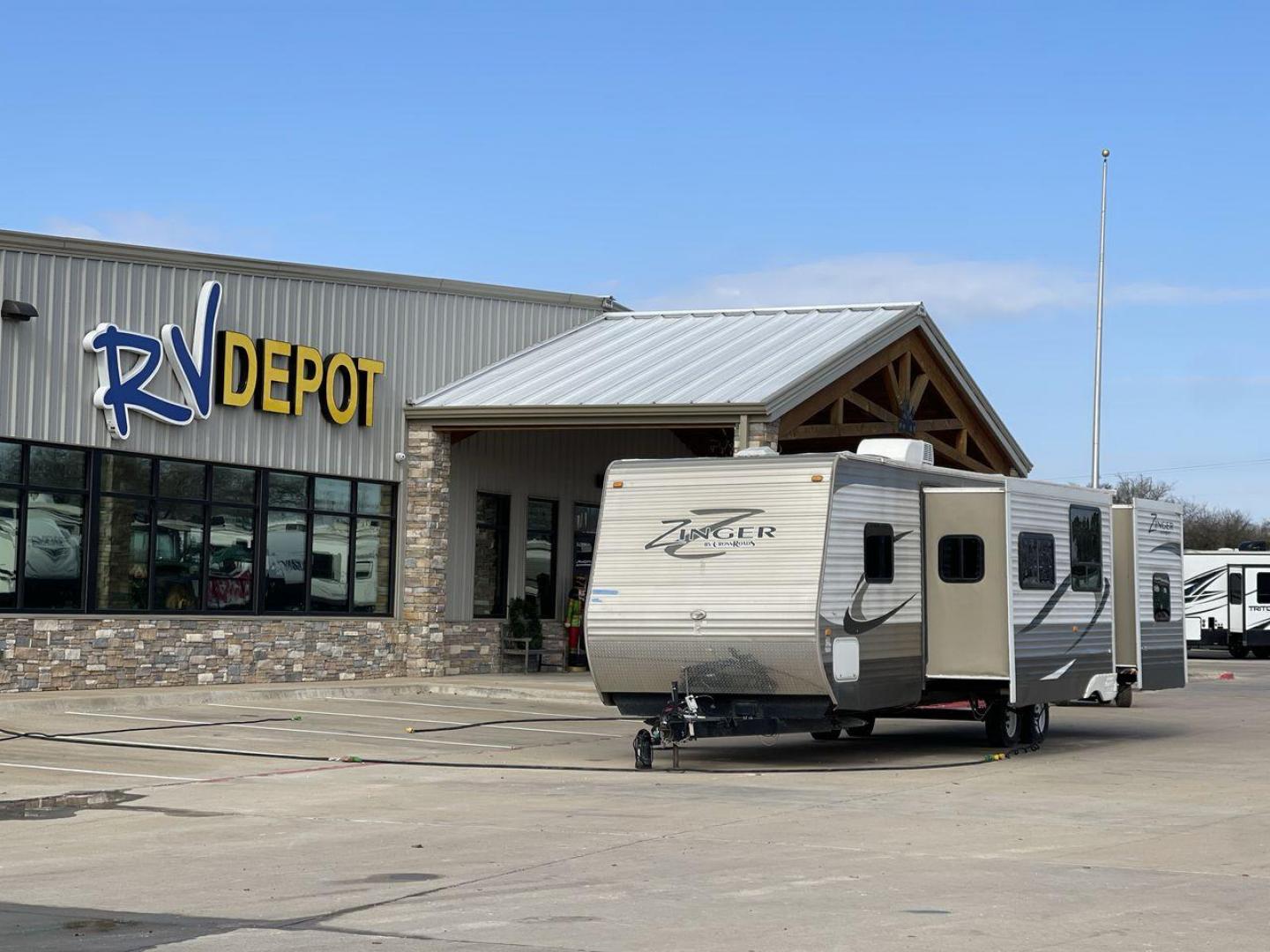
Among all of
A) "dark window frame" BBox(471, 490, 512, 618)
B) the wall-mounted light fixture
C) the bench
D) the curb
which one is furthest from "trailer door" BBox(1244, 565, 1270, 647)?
the wall-mounted light fixture

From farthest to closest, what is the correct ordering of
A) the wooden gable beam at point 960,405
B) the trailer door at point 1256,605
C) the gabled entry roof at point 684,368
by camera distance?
the trailer door at point 1256,605
the wooden gable beam at point 960,405
the gabled entry roof at point 684,368

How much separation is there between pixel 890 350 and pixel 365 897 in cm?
1952

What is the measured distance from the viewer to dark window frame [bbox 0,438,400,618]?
21.4 meters

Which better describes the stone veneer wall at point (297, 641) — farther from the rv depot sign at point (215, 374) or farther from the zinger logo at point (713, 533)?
the zinger logo at point (713, 533)

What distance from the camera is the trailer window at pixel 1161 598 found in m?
20.4

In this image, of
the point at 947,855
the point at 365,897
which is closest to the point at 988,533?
the point at 947,855

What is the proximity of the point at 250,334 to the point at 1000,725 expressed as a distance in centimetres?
1182

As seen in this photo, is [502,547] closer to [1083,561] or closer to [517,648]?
[517,648]

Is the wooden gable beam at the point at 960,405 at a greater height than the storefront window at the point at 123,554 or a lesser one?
greater

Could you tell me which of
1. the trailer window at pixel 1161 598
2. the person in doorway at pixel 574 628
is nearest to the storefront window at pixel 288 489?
the person in doorway at pixel 574 628

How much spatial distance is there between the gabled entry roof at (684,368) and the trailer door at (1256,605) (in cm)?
1555

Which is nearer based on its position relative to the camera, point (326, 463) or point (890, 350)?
point (326, 463)

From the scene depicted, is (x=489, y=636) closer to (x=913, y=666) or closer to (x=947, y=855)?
(x=913, y=666)

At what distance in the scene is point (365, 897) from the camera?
9.48 m
